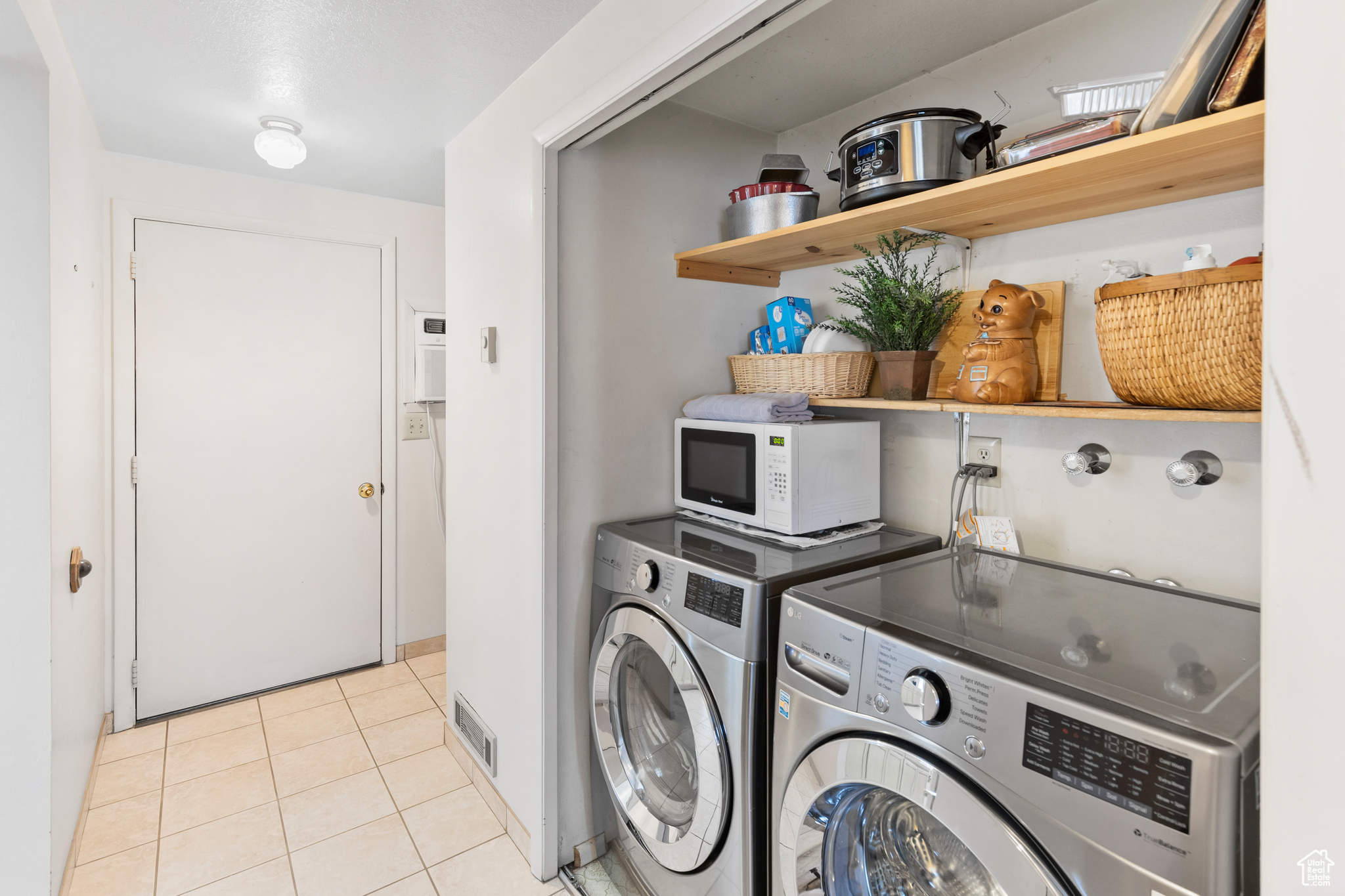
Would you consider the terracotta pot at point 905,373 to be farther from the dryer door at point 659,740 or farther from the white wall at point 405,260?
the white wall at point 405,260

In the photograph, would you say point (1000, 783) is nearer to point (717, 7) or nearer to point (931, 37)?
point (717, 7)

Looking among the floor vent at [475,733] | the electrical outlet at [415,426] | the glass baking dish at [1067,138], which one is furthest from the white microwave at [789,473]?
the electrical outlet at [415,426]

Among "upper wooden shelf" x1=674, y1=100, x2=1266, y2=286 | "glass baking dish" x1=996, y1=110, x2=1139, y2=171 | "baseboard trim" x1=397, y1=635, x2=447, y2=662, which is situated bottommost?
"baseboard trim" x1=397, y1=635, x2=447, y2=662

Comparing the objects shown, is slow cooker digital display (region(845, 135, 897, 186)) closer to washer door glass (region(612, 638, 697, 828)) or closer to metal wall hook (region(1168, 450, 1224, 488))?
metal wall hook (region(1168, 450, 1224, 488))

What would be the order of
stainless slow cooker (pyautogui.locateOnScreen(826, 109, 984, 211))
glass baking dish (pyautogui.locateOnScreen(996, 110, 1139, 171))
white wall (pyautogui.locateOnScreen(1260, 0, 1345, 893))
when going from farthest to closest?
stainless slow cooker (pyautogui.locateOnScreen(826, 109, 984, 211))
glass baking dish (pyautogui.locateOnScreen(996, 110, 1139, 171))
white wall (pyautogui.locateOnScreen(1260, 0, 1345, 893))

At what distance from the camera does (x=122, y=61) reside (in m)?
1.76

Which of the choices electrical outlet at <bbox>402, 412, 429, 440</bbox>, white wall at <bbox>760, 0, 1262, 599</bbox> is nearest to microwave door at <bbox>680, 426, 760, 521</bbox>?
white wall at <bbox>760, 0, 1262, 599</bbox>

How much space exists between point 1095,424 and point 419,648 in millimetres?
2960

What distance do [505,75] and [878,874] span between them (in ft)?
6.77

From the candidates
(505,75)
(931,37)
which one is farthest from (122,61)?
(931,37)

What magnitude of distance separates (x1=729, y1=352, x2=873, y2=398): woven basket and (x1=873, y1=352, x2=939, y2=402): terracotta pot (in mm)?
83

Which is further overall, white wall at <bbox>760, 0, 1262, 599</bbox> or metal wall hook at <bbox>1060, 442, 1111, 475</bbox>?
metal wall hook at <bbox>1060, 442, 1111, 475</bbox>

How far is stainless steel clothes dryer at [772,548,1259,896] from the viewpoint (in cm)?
74

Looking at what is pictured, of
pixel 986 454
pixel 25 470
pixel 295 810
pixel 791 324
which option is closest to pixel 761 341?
pixel 791 324
